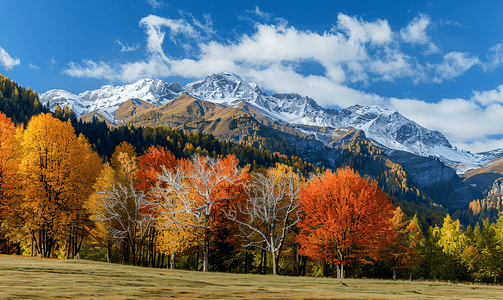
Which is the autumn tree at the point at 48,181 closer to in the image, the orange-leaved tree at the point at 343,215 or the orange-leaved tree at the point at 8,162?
the orange-leaved tree at the point at 8,162

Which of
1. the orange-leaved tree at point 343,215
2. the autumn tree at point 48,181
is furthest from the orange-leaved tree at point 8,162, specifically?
the orange-leaved tree at point 343,215

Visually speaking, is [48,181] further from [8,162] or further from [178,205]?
[178,205]

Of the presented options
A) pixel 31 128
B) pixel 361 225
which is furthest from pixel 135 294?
pixel 31 128

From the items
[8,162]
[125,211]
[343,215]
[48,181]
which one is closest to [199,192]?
[125,211]

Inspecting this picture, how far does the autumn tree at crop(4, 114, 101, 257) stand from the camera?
2952 centimetres

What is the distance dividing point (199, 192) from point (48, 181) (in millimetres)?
14489

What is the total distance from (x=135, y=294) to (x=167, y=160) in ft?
124

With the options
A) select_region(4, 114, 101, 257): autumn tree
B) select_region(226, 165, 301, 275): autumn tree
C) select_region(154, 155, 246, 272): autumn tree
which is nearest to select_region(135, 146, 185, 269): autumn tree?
select_region(154, 155, 246, 272): autumn tree

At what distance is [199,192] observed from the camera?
2934cm

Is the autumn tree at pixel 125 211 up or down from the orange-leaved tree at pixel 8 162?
down

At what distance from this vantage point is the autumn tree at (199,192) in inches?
1155

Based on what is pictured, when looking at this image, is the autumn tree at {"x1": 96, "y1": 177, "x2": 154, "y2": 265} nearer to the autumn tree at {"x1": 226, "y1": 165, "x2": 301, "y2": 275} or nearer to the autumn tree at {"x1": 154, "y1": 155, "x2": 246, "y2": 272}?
the autumn tree at {"x1": 154, "y1": 155, "x2": 246, "y2": 272}

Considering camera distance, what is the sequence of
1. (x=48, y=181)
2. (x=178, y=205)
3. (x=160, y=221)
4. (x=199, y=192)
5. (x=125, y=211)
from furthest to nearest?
(x=125, y=211) < (x=160, y=221) < (x=178, y=205) < (x=48, y=181) < (x=199, y=192)

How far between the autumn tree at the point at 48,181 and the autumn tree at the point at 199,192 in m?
8.35
